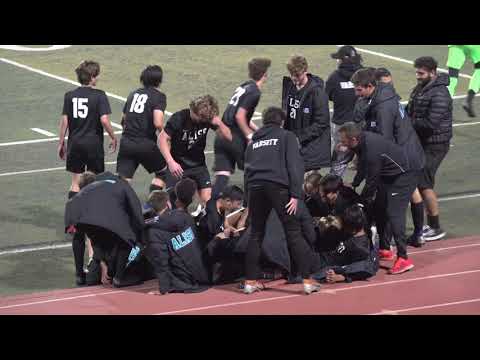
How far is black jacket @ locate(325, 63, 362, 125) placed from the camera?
16.8 metres

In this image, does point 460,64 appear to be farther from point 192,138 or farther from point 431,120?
point 192,138

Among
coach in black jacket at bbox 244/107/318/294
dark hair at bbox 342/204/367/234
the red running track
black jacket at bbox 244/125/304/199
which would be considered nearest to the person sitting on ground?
dark hair at bbox 342/204/367/234

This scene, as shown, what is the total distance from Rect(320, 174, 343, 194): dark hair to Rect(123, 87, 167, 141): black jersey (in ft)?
8.07

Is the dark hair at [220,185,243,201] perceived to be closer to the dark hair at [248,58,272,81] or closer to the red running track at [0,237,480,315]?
the red running track at [0,237,480,315]

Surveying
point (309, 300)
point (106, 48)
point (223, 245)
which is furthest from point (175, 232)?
point (106, 48)

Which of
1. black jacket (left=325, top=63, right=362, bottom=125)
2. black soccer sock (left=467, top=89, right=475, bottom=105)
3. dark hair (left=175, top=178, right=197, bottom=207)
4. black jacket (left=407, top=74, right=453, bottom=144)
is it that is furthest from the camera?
black soccer sock (left=467, top=89, right=475, bottom=105)

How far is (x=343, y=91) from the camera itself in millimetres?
16828

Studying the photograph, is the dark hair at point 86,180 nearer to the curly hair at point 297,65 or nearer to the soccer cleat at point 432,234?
the curly hair at point 297,65

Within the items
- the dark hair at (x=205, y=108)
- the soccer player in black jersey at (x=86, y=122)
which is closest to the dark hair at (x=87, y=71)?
the soccer player in black jersey at (x=86, y=122)

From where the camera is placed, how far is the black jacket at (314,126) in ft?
49.2

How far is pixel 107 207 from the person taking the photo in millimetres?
13383

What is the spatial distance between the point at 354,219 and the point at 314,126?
6.05 ft

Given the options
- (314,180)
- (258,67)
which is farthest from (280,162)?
(258,67)
